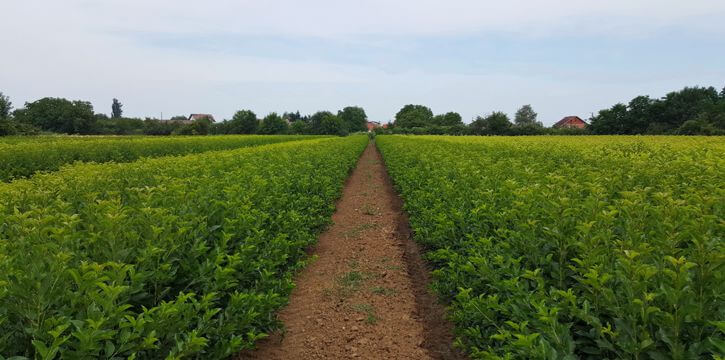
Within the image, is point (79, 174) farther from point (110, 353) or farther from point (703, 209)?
point (703, 209)

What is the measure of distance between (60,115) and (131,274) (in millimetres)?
96279

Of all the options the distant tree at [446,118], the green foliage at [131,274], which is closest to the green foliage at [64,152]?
the green foliage at [131,274]

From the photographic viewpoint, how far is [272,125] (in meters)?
90.8

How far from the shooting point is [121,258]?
2871 millimetres

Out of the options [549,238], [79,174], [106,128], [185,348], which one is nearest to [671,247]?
[549,238]

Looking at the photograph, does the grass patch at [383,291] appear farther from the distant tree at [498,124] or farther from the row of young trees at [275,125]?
the row of young trees at [275,125]

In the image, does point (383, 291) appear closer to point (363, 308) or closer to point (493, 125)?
point (363, 308)

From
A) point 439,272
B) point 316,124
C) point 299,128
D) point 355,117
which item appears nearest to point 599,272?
point 439,272

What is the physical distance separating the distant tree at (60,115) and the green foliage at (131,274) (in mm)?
89128

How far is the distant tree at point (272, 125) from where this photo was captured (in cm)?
9012

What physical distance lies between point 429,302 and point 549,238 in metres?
2.38

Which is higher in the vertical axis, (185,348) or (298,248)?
(185,348)

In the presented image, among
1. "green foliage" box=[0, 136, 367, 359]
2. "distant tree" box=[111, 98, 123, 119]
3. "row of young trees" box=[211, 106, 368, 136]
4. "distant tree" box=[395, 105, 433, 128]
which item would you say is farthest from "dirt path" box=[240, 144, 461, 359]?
"distant tree" box=[111, 98, 123, 119]

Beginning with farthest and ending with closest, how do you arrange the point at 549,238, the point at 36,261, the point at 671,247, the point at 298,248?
the point at 298,248, the point at 549,238, the point at 671,247, the point at 36,261
